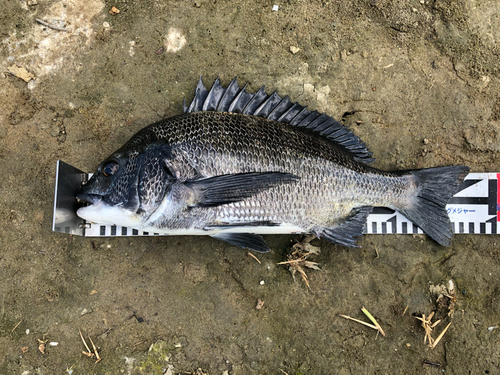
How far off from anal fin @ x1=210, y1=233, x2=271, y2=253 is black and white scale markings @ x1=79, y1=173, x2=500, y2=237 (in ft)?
3.85

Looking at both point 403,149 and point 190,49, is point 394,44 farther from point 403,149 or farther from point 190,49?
point 190,49

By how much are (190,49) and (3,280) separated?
3.02 meters

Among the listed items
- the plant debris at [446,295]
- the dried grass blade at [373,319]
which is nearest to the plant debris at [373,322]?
the dried grass blade at [373,319]

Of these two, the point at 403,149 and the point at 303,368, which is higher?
the point at 403,149

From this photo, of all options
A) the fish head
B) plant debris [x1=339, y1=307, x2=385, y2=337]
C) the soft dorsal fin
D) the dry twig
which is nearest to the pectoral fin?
the fish head

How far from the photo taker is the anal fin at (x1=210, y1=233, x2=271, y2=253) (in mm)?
2885

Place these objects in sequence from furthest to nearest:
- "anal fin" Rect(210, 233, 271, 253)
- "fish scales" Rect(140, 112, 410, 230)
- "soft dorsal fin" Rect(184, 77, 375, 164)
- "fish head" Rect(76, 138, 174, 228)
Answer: "soft dorsal fin" Rect(184, 77, 375, 164), "anal fin" Rect(210, 233, 271, 253), "fish scales" Rect(140, 112, 410, 230), "fish head" Rect(76, 138, 174, 228)

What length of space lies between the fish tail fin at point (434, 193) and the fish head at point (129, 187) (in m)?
2.32

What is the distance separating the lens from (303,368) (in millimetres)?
3191

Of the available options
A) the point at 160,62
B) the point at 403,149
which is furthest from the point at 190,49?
the point at 403,149

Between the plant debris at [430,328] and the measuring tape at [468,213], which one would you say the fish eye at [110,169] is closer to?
the measuring tape at [468,213]

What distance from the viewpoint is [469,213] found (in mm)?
3352

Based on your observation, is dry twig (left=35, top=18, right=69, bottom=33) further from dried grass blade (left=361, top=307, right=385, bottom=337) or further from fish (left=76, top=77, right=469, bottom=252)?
dried grass blade (left=361, top=307, right=385, bottom=337)

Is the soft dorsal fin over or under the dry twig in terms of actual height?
under
